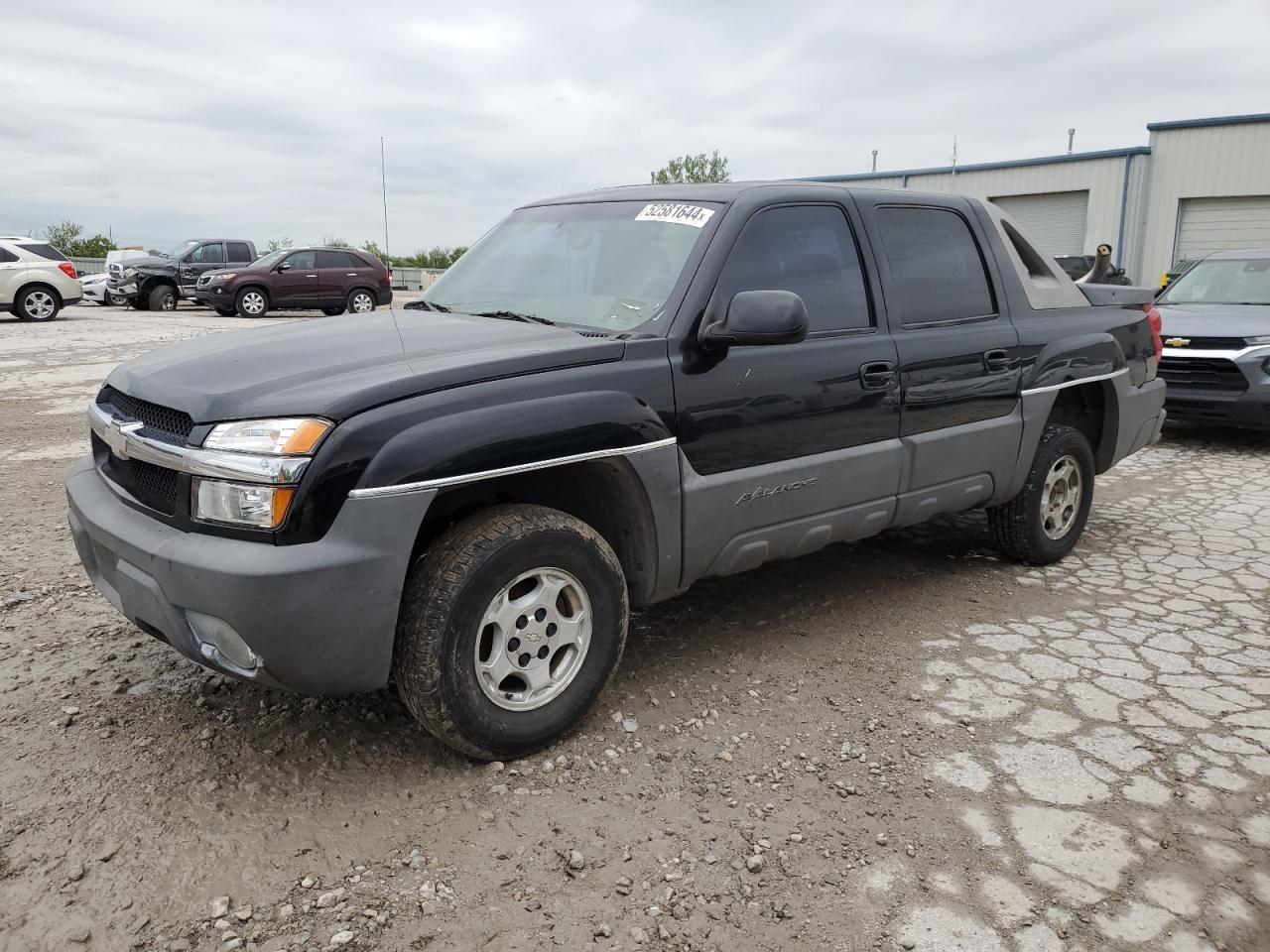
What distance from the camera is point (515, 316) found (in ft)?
12.0

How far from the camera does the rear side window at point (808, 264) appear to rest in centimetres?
358

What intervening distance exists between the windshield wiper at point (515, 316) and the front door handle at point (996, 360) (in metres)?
1.99

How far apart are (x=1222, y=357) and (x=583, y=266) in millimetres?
6436

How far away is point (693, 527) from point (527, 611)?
26.5 inches

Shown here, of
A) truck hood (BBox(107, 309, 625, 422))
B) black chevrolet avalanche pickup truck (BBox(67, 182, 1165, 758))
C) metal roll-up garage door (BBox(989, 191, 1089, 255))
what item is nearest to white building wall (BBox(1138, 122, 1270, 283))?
metal roll-up garage door (BBox(989, 191, 1089, 255))

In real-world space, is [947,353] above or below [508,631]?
above

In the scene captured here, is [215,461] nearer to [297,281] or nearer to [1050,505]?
[1050,505]

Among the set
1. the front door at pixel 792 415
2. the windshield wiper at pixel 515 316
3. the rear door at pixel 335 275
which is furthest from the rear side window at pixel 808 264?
the rear door at pixel 335 275

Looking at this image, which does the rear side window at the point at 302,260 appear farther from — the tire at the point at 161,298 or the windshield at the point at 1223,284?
the windshield at the point at 1223,284

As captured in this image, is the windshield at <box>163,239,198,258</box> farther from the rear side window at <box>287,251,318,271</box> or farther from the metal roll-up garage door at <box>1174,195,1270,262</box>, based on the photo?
the metal roll-up garage door at <box>1174,195,1270,262</box>

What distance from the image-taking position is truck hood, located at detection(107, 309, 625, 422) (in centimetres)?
271

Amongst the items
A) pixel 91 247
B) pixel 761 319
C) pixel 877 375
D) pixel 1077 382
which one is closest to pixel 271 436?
pixel 761 319

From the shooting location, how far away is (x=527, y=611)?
2.98 meters

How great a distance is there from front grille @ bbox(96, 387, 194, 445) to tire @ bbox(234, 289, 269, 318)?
19138 millimetres
